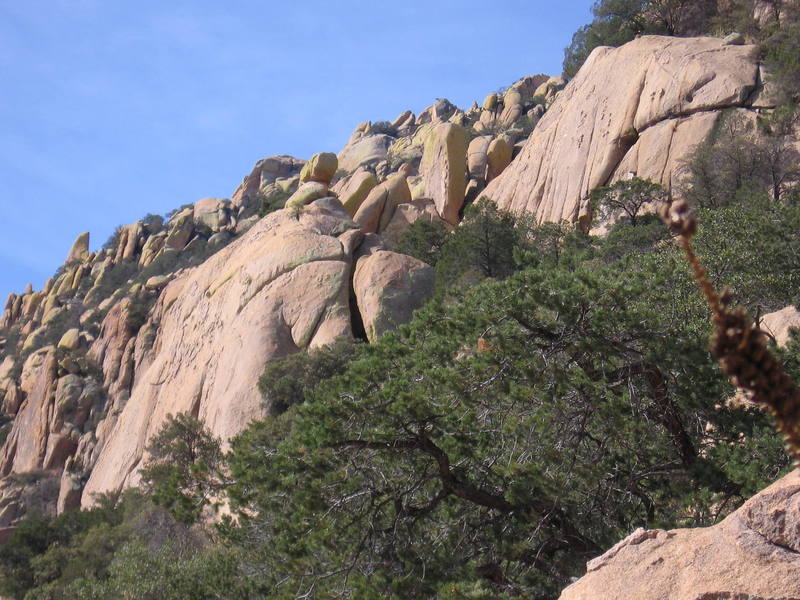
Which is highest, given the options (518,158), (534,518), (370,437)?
(518,158)

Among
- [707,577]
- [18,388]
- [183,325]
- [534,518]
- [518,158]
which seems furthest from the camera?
[18,388]

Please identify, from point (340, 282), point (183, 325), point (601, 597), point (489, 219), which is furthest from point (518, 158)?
point (601, 597)

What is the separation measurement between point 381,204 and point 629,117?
13097 millimetres

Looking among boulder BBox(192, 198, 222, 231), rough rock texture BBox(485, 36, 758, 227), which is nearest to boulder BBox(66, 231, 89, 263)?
boulder BBox(192, 198, 222, 231)

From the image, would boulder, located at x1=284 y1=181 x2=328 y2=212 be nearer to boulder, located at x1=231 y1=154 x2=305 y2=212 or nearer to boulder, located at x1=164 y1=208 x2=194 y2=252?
boulder, located at x1=164 y1=208 x2=194 y2=252

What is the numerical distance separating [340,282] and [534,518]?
22.5m

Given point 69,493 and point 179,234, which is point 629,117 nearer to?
point 69,493

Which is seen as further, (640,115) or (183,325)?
(183,325)

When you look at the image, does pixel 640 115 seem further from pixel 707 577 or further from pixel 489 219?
pixel 707 577

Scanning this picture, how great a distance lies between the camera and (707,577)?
6145mm

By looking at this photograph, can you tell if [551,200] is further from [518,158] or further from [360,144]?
[360,144]

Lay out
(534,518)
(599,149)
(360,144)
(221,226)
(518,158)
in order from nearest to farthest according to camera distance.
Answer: (534,518) < (599,149) < (518,158) < (221,226) < (360,144)

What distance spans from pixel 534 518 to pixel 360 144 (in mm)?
66892

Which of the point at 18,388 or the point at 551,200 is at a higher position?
the point at 18,388
